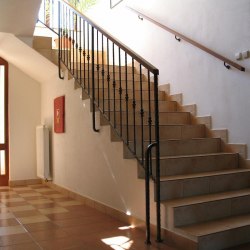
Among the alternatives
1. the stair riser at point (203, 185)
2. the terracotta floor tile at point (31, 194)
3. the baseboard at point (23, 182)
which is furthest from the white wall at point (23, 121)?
the stair riser at point (203, 185)

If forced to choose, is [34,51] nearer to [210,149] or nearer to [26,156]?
[26,156]

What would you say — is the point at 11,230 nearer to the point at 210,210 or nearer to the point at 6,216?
the point at 6,216

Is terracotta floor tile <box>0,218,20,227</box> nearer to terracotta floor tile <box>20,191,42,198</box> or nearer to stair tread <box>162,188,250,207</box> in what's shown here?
terracotta floor tile <box>20,191,42,198</box>

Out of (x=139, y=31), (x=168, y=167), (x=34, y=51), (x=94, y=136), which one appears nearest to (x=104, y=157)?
(x=94, y=136)

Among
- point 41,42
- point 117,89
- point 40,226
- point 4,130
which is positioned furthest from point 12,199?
point 41,42

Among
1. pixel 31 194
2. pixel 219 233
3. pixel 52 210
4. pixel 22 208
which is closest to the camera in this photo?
pixel 219 233

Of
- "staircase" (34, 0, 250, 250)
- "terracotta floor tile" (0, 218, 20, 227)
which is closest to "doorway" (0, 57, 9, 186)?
"staircase" (34, 0, 250, 250)

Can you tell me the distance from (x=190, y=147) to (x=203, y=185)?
0.69m

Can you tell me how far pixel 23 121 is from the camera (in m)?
6.19

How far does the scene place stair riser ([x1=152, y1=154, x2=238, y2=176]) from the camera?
3.36 m

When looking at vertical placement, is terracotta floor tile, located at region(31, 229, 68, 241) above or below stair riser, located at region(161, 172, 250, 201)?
below

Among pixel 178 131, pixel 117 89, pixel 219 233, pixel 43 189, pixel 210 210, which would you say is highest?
pixel 117 89

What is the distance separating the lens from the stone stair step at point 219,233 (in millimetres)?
2541

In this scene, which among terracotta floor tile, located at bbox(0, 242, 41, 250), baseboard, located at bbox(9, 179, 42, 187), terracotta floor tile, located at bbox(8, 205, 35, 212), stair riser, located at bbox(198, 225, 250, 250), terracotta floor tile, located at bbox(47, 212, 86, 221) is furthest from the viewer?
baseboard, located at bbox(9, 179, 42, 187)
